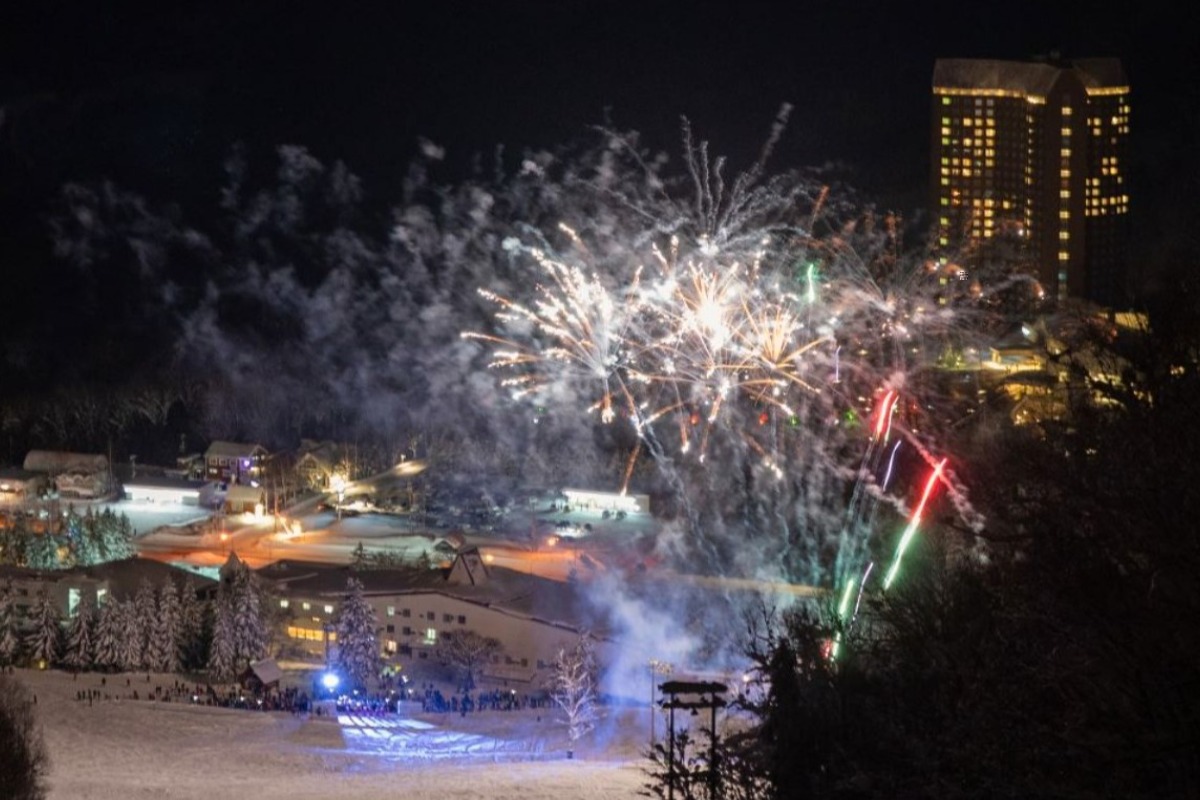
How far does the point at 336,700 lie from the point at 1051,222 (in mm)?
11675

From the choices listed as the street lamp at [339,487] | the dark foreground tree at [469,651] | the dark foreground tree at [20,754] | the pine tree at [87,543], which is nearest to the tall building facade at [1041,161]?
the street lamp at [339,487]

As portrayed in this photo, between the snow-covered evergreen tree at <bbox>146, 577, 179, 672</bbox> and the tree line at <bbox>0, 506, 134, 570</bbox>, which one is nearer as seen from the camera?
the snow-covered evergreen tree at <bbox>146, 577, 179, 672</bbox>

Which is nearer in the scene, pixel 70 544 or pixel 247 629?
pixel 247 629

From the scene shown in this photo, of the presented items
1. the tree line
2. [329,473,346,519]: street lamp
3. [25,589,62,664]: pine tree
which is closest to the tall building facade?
[329,473,346,519]: street lamp

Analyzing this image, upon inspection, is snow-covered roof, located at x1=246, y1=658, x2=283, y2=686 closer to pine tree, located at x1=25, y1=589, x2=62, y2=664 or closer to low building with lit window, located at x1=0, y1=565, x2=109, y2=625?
pine tree, located at x1=25, y1=589, x2=62, y2=664

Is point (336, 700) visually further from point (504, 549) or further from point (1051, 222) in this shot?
point (1051, 222)

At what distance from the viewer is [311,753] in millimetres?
8531

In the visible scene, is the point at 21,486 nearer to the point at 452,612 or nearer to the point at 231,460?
the point at 231,460

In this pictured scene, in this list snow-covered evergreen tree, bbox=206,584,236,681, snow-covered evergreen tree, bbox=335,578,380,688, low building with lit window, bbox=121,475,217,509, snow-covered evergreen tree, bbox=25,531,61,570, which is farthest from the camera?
low building with lit window, bbox=121,475,217,509

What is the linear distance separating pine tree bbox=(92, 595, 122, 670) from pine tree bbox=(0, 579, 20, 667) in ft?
1.81

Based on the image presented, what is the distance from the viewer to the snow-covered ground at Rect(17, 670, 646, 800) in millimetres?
7559

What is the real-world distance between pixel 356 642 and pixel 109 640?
1698 millimetres

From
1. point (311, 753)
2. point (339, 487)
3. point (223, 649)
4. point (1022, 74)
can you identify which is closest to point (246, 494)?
point (339, 487)

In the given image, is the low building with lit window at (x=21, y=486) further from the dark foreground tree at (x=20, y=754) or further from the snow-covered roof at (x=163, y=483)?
the dark foreground tree at (x=20, y=754)
